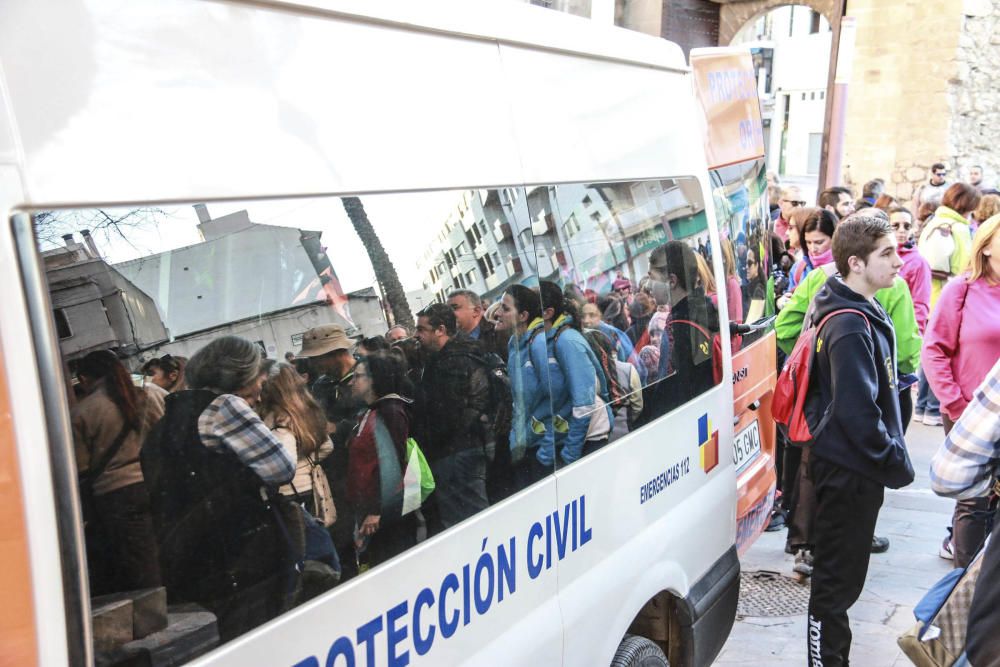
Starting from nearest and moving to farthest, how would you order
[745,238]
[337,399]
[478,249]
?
[337,399], [478,249], [745,238]

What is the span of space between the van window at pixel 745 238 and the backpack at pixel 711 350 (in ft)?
2.44

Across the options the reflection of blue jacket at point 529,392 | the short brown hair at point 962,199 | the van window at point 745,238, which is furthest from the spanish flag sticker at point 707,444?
the short brown hair at point 962,199

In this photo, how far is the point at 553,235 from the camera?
2338 mm

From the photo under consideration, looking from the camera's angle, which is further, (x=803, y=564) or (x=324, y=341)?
(x=803, y=564)

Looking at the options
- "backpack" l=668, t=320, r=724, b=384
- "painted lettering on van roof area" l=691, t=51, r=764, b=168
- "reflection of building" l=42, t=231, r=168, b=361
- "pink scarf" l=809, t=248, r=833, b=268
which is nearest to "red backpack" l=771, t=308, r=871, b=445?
"backpack" l=668, t=320, r=724, b=384

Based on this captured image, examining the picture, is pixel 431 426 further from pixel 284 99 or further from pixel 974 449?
pixel 974 449

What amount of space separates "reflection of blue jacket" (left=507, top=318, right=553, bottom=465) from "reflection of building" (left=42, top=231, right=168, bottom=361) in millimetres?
971

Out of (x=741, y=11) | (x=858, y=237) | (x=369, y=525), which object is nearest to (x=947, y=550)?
(x=858, y=237)

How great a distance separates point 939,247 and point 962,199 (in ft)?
1.45

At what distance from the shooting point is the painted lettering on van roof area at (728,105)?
4375 millimetres

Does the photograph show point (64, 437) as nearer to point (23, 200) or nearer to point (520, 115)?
point (23, 200)

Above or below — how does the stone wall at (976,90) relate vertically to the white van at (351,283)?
above

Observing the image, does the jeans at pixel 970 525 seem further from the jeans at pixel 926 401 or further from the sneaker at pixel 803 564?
the jeans at pixel 926 401

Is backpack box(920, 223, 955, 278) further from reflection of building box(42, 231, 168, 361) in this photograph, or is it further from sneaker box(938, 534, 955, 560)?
reflection of building box(42, 231, 168, 361)
